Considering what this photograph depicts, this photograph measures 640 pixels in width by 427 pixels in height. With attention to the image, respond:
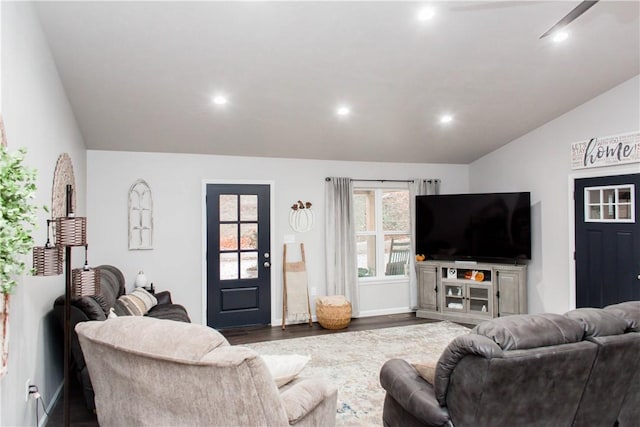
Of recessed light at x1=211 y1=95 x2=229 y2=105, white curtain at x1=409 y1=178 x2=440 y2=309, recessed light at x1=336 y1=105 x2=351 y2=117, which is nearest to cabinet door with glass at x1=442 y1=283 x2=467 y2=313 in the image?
white curtain at x1=409 y1=178 x2=440 y2=309

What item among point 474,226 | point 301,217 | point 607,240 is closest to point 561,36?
point 607,240

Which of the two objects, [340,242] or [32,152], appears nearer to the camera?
[32,152]

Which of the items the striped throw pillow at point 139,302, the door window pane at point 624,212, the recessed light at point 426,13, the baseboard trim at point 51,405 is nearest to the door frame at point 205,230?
the striped throw pillow at point 139,302

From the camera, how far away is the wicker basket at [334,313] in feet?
17.5

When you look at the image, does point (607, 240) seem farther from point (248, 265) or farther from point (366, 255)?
point (248, 265)

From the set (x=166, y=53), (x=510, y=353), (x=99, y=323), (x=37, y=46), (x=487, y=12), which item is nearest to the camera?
(x=510, y=353)

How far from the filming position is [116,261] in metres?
4.98

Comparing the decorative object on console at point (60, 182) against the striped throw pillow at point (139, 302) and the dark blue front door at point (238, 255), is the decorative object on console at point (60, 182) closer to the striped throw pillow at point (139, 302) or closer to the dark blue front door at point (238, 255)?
the striped throw pillow at point (139, 302)

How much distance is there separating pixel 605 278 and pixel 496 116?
2.28 metres

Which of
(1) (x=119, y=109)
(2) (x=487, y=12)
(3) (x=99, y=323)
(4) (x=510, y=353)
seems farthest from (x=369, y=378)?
(1) (x=119, y=109)

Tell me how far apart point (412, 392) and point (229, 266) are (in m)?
3.75

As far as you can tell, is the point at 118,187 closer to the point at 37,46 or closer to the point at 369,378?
the point at 37,46

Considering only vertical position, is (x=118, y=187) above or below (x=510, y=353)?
above

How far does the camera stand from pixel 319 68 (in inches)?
145
